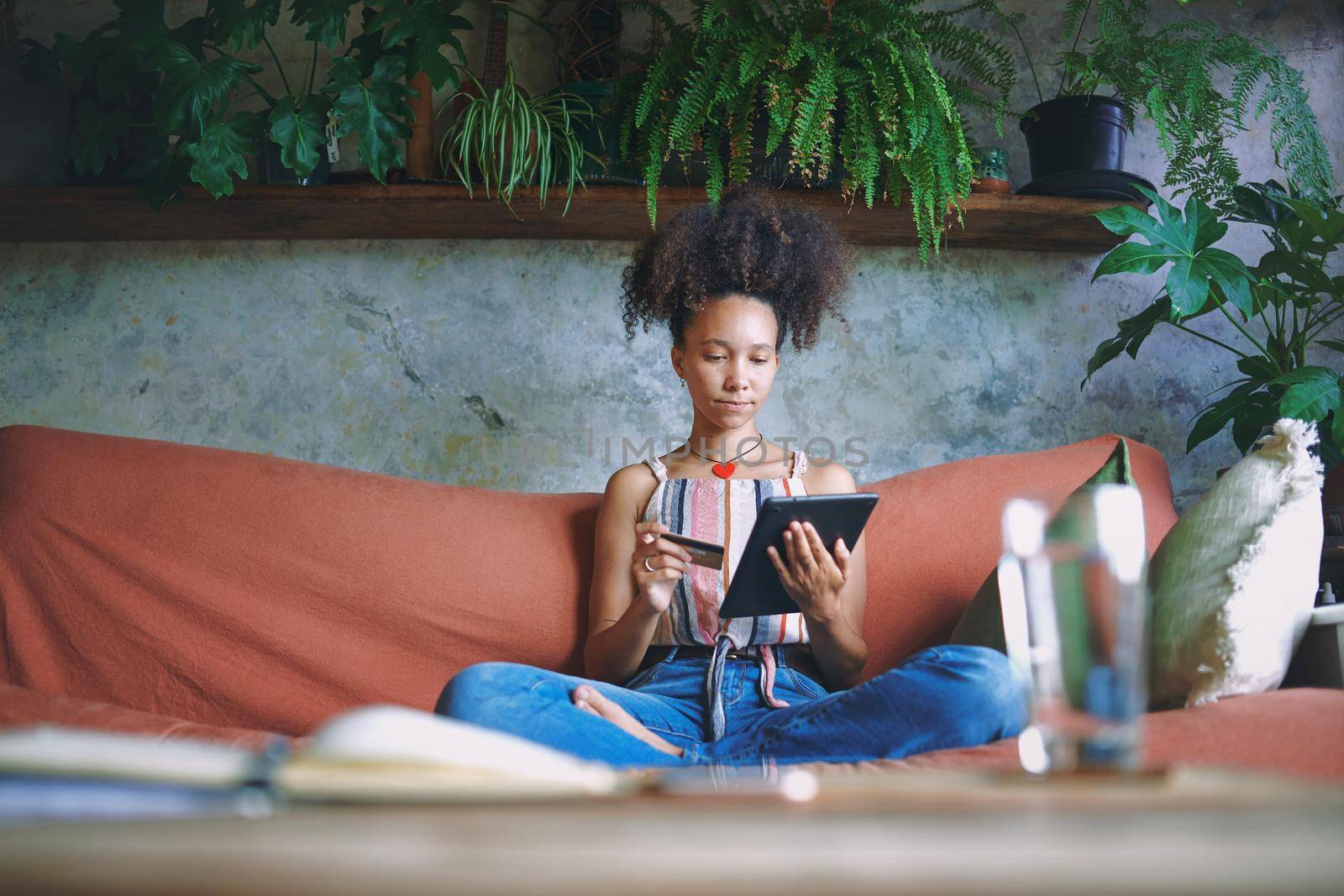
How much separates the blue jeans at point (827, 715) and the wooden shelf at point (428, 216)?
1170 millimetres

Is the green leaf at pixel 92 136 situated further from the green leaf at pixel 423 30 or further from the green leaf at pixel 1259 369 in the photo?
the green leaf at pixel 1259 369

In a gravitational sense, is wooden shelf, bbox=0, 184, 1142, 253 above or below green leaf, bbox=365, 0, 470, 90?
below

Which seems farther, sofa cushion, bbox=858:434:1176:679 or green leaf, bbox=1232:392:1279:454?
green leaf, bbox=1232:392:1279:454

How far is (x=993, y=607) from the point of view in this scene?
5.18ft

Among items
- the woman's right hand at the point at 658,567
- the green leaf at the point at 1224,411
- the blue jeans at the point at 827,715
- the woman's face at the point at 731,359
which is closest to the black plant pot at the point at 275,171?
the woman's face at the point at 731,359

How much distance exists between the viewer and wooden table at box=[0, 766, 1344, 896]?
41cm

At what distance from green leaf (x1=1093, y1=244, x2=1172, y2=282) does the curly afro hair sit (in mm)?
497

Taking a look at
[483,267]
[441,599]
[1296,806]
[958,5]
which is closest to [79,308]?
[483,267]

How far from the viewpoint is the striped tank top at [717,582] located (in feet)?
5.39

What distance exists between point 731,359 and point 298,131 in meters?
1.01

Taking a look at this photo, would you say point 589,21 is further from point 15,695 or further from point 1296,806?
point 1296,806

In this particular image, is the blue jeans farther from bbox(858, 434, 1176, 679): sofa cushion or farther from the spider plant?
the spider plant

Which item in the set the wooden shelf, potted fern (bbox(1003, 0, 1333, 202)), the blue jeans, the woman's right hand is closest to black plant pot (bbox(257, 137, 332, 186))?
the wooden shelf

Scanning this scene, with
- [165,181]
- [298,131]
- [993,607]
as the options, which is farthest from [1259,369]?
[165,181]
